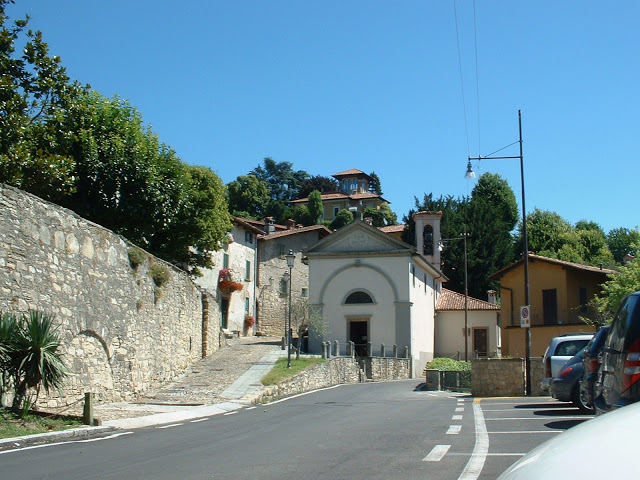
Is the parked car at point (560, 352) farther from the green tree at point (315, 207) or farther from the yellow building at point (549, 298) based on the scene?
the green tree at point (315, 207)

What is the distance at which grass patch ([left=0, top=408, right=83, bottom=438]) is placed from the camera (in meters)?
11.0

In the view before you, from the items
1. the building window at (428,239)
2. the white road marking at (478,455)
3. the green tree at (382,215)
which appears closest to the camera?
the white road marking at (478,455)

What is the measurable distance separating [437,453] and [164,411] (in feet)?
32.9

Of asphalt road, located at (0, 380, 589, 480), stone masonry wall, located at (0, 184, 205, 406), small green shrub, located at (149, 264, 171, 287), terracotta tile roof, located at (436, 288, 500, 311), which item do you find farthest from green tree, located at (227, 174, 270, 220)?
asphalt road, located at (0, 380, 589, 480)

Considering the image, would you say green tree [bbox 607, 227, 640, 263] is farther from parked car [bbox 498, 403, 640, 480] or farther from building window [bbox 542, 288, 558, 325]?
parked car [bbox 498, 403, 640, 480]

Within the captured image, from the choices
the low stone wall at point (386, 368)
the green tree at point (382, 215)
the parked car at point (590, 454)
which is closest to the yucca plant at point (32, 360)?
the parked car at point (590, 454)

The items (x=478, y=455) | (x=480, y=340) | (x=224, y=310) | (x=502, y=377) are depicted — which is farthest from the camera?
(x=480, y=340)

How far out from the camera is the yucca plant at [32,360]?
11953 mm

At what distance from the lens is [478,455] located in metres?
8.08

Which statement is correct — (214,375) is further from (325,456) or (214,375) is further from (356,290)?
(356,290)

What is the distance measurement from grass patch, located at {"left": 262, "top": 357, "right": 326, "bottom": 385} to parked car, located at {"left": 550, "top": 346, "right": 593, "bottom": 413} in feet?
37.7

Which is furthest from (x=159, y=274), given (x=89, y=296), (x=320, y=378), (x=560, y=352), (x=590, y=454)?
(x=590, y=454)

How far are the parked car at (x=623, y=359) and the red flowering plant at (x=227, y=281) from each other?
41101 millimetres

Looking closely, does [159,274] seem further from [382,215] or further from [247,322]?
[382,215]
